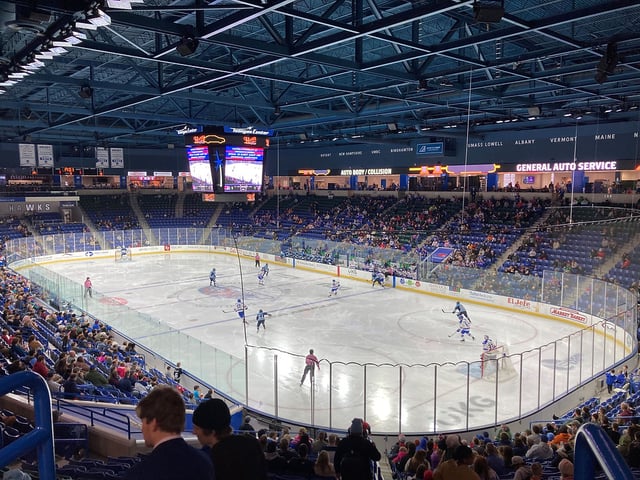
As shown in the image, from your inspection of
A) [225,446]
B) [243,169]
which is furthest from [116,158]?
[225,446]

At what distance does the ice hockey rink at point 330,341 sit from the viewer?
13867 millimetres

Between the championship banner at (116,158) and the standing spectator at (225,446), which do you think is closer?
the standing spectator at (225,446)

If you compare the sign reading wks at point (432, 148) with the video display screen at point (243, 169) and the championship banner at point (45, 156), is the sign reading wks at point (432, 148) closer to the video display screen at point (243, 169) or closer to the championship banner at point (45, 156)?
the video display screen at point (243, 169)

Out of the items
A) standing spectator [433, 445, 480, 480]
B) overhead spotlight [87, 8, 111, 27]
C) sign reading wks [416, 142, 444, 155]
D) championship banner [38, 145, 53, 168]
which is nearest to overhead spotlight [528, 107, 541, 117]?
sign reading wks [416, 142, 444, 155]

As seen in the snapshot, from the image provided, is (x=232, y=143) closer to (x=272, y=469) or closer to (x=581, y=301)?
(x=581, y=301)

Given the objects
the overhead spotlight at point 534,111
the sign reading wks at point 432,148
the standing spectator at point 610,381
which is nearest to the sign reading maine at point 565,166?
the sign reading wks at point 432,148

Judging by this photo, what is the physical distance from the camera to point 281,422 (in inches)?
514

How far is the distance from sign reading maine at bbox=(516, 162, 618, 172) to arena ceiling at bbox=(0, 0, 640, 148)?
2.51 metres

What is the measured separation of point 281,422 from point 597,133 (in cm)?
2641

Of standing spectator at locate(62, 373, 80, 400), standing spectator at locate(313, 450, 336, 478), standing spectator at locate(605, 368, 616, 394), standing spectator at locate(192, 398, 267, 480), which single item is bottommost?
standing spectator at locate(605, 368, 616, 394)

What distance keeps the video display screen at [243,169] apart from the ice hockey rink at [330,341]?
18.7 feet

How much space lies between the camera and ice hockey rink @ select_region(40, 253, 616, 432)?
13.9 meters

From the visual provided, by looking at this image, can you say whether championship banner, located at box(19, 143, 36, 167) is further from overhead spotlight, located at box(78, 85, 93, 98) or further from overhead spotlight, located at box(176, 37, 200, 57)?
overhead spotlight, located at box(176, 37, 200, 57)

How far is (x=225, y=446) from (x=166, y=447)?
81 centimetres
